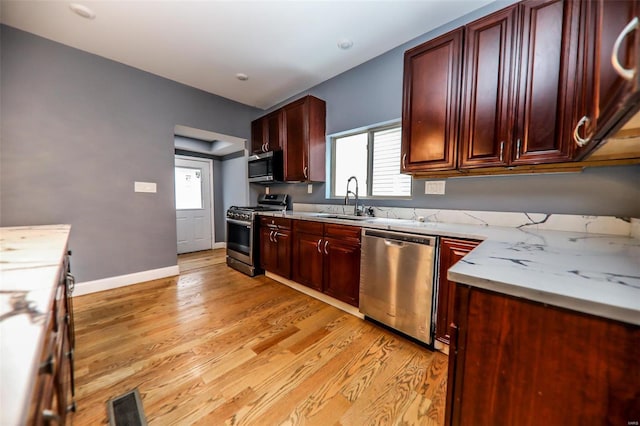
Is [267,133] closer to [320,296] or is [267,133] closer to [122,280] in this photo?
[320,296]

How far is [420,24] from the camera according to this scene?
A: 2.15m

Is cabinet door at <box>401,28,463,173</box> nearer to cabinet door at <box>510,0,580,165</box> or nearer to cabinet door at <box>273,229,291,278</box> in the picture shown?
cabinet door at <box>510,0,580,165</box>

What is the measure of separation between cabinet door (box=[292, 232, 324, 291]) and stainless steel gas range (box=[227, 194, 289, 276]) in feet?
2.56

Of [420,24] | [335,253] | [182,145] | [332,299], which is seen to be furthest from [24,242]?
[182,145]

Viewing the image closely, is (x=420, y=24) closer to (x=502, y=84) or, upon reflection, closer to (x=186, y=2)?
(x=502, y=84)

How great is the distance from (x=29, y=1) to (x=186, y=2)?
1.28 m

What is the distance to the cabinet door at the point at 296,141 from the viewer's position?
3.07 meters

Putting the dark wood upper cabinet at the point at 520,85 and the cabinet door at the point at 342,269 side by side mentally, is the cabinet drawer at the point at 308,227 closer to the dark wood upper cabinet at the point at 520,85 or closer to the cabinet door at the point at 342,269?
the cabinet door at the point at 342,269

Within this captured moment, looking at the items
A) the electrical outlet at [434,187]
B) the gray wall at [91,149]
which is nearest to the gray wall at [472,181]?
the electrical outlet at [434,187]

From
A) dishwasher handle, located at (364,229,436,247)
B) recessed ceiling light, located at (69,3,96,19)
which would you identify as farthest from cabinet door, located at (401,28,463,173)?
recessed ceiling light, located at (69,3,96,19)

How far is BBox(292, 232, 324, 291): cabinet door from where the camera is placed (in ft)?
8.08

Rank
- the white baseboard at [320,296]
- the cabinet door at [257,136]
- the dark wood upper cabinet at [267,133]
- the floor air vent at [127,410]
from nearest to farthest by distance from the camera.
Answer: the floor air vent at [127,410] → the white baseboard at [320,296] → the dark wood upper cabinet at [267,133] → the cabinet door at [257,136]

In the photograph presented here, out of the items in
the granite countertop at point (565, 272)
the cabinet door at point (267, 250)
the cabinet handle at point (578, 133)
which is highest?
the cabinet handle at point (578, 133)

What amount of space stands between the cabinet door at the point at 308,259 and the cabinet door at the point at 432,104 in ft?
3.75
